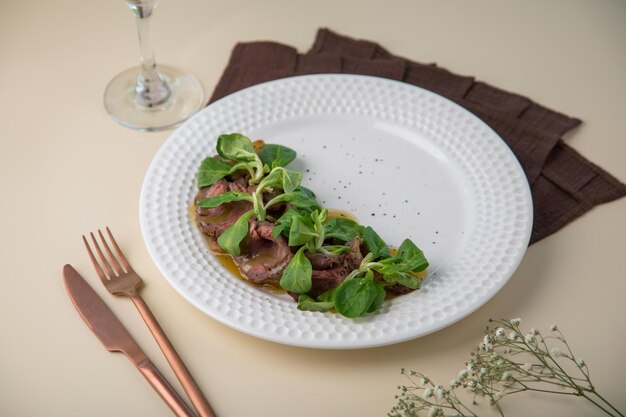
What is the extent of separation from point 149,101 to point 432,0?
4.49ft

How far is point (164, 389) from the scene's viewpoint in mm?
1972

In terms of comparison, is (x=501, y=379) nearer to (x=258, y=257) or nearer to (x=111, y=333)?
(x=258, y=257)

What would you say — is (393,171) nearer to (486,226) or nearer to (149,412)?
(486,226)

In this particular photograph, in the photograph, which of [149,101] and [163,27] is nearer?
[149,101]

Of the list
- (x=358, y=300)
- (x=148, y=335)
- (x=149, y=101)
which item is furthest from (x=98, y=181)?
(x=358, y=300)

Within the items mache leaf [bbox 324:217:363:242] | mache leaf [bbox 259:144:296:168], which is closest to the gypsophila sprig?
mache leaf [bbox 324:217:363:242]

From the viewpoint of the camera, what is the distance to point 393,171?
2578 mm

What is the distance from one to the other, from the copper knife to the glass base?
0.75m

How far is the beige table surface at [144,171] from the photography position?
2.03 m

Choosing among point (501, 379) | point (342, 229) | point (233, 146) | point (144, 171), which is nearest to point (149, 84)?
point (144, 171)

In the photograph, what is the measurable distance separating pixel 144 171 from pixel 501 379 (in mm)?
1394

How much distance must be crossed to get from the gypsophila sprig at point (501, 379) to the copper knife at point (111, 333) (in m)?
0.56

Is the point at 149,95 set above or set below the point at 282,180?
below

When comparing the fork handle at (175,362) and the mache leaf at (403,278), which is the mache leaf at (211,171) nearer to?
the fork handle at (175,362)
